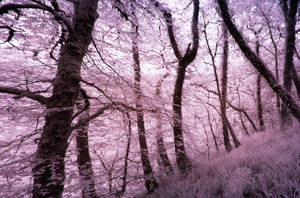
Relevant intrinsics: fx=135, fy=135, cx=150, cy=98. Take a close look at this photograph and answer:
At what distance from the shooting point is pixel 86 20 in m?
2.12

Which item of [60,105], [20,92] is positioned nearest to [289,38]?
[60,105]

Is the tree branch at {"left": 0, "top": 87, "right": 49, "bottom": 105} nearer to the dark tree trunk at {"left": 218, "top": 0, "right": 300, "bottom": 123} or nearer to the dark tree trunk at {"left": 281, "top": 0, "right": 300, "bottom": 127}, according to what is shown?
the dark tree trunk at {"left": 218, "top": 0, "right": 300, "bottom": 123}

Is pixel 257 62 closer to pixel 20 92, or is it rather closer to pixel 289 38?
pixel 289 38

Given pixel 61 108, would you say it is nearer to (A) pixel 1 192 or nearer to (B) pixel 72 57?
(B) pixel 72 57

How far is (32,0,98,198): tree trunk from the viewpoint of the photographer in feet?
5.70

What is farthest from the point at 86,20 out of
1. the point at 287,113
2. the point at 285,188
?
the point at 287,113

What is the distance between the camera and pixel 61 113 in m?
1.91

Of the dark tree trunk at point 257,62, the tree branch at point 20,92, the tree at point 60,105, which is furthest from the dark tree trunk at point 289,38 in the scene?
the tree branch at point 20,92

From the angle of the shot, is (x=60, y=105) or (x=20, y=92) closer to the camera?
(x=20, y=92)

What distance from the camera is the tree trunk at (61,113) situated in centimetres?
174

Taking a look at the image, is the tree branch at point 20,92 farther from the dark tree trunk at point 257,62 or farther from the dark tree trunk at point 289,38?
the dark tree trunk at point 289,38

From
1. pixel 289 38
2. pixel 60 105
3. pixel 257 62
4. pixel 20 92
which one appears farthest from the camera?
pixel 289 38

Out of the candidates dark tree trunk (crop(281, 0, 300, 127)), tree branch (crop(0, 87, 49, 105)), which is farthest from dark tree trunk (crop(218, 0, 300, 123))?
tree branch (crop(0, 87, 49, 105))

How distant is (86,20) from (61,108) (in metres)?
1.42
